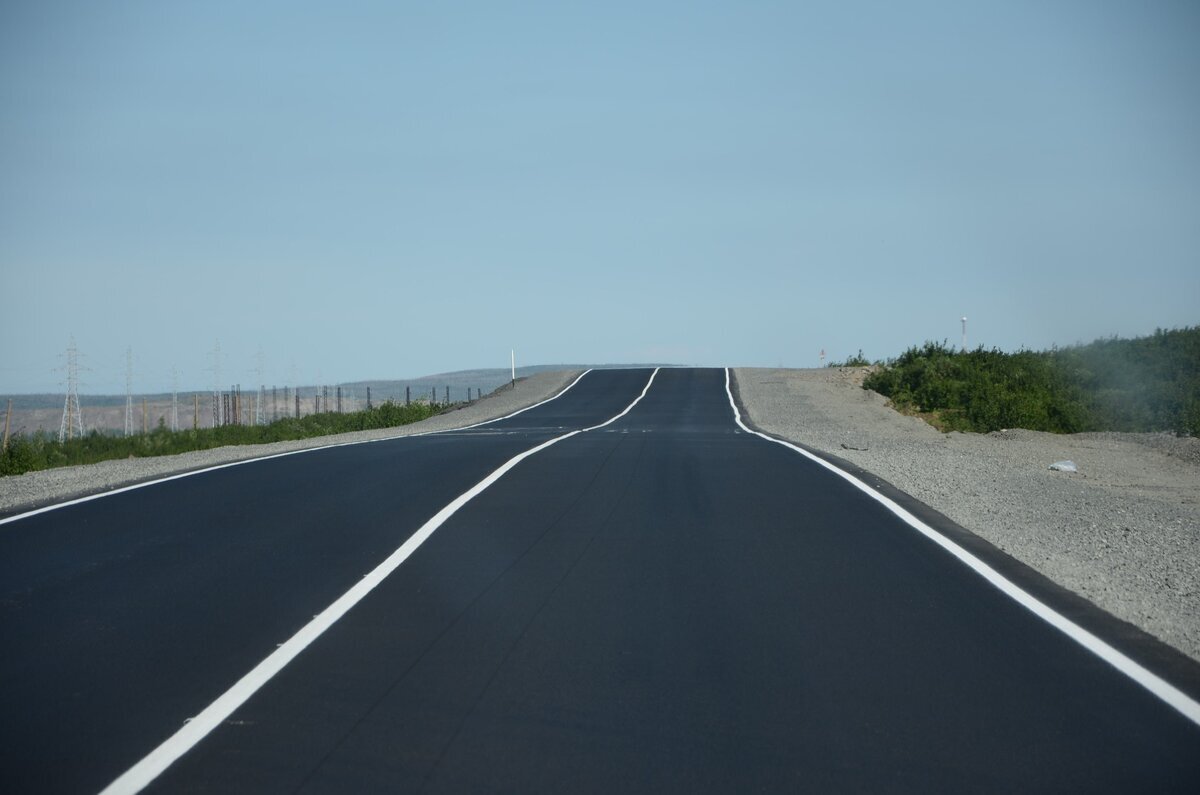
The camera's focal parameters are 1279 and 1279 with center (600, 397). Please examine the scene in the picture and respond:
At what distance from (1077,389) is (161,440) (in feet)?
89.3

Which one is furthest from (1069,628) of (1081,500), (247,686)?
(1081,500)

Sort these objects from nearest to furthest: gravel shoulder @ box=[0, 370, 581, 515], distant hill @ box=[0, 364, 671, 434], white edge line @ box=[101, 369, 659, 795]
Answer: white edge line @ box=[101, 369, 659, 795] < gravel shoulder @ box=[0, 370, 581, 515] < distant hill @ box=[0, 364, 671, 434]

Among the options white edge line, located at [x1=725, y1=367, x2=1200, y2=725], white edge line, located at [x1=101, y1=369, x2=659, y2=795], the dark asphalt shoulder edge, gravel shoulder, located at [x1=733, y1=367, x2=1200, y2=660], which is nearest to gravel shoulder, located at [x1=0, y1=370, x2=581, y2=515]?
white edge line, located at [x1=101, y1=369, x2=659, y2=795]

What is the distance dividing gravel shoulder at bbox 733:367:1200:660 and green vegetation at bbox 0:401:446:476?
54.1 ft

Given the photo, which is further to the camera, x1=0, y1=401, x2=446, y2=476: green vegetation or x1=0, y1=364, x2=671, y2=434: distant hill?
x1=0, y1=364, x2=671, y2=434: distant hill

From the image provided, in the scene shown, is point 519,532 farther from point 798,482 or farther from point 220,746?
point 220,746

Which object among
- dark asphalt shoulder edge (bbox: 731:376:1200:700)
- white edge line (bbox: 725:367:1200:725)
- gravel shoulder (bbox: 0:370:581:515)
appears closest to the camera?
white edge line (bbox: 725:367:1200:725)

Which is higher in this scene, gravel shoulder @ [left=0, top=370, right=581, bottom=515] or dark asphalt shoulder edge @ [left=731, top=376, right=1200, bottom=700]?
gravel shoulder @ [left=0, top=370, right=581, bottom=515]

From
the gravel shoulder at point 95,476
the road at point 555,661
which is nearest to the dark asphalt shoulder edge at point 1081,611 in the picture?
the road at point 555,661

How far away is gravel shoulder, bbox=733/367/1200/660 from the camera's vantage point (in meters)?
9.89

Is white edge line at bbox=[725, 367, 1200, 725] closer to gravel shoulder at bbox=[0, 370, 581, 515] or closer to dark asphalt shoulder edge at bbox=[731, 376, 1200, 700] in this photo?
dark asphalt shoulder edge at bbox=[731, 376, 1200, 700]

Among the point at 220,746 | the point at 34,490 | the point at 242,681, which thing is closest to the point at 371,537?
the point at 242,681

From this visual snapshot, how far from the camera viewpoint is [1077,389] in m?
39.2

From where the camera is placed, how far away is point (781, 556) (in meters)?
10.7
